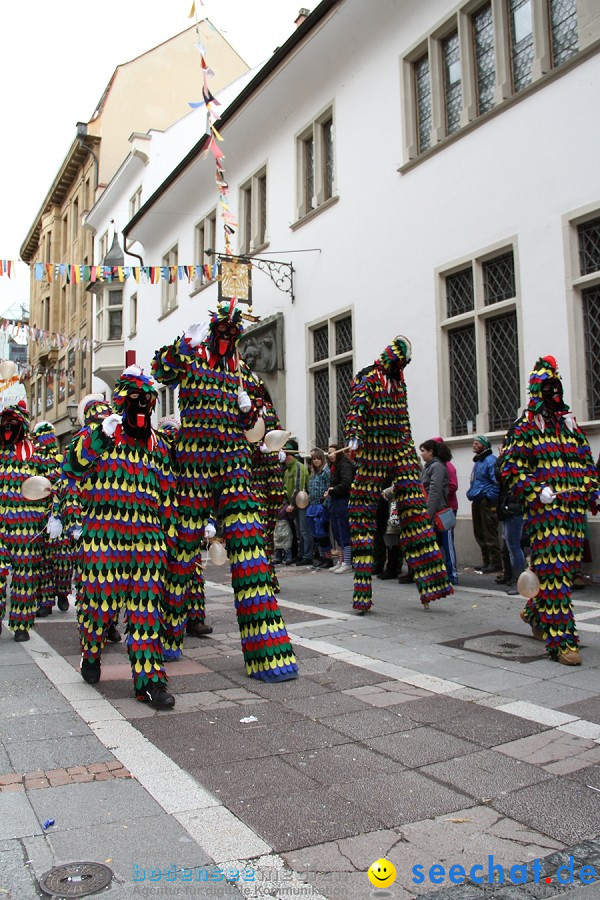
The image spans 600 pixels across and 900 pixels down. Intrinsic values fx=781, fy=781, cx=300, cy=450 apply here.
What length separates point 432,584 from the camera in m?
7.16

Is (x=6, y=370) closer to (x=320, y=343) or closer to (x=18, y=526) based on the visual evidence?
(x=18, y=526)

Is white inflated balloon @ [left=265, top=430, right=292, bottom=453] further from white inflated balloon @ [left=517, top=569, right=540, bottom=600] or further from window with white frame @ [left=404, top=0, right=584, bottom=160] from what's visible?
window with white frame @ [left=404, top=0, right=584, bottom=160]

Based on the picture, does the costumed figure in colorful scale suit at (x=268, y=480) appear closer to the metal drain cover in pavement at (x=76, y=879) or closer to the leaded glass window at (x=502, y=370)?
the metal drain cover in pavement at (x=76, y=879)

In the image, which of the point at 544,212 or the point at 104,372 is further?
the point at 104,372

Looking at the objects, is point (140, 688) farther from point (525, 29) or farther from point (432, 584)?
point (525, 29)

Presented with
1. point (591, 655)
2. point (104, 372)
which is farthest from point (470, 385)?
point (104, 372)

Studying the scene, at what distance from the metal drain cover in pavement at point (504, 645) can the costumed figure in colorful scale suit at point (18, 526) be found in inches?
136

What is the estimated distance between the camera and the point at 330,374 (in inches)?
554

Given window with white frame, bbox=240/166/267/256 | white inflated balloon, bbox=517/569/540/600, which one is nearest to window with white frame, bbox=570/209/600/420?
white inflated balloon, bbox=517/569/540/600

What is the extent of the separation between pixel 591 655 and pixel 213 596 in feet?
16.2

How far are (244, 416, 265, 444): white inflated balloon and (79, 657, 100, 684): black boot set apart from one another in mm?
1747

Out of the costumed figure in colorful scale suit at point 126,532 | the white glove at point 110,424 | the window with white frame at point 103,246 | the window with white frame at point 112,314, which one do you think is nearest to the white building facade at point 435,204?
the costumed figure in colorful scale suit at point 126,532

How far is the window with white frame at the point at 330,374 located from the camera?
13742 millimetres

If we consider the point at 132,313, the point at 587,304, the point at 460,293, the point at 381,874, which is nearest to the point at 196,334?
the point at 381,874
